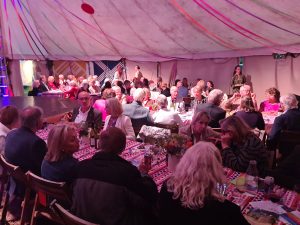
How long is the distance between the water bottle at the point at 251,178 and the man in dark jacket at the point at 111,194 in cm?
83

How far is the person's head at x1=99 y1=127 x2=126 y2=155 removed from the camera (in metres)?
2.29

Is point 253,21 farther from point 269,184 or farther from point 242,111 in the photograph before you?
point 269,184

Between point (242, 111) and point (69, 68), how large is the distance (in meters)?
11.4

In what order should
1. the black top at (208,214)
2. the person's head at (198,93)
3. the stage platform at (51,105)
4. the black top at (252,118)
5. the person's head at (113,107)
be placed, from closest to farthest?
the black top at (208,214)
the person's head at (113,107)
the black top at (252,118)
the person's head at (198,93)
the stage platform at (51,105)

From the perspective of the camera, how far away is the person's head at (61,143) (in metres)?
2.56

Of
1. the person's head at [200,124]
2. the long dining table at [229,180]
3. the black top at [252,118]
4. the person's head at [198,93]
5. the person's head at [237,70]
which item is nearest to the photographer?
the long dining table at [229,180]

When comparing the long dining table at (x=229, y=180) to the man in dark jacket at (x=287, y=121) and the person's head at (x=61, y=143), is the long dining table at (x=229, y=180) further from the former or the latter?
the man in dark jacket at (x=287, y=121)

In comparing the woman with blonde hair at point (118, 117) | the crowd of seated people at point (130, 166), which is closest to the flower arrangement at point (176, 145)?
the crowd of seated people at point (130, 166)

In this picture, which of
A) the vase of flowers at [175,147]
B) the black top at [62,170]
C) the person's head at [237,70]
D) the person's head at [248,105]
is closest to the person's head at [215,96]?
the person's head at [248,105]

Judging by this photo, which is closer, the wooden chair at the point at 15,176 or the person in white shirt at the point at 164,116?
the wooden chair at the point at 15,176

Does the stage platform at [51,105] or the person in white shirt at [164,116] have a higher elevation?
the person in white shirt at [164,116]

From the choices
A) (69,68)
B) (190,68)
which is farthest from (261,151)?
(69,68)

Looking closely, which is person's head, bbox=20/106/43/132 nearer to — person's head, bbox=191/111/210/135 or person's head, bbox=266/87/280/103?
person's head, bbox=191/111/210/135

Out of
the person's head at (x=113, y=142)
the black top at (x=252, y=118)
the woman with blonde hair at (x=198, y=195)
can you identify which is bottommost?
the black top at (x=252, y=118)
